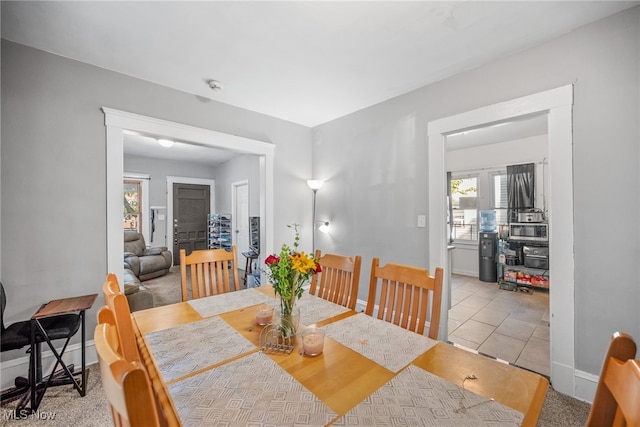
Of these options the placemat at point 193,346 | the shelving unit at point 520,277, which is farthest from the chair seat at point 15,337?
the shelving unit at point 520,277

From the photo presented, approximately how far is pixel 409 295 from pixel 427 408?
81cm

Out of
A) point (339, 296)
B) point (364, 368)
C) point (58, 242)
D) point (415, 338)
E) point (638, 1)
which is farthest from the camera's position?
point (58, 242)

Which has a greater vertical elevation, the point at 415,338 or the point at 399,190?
the point at 399,190

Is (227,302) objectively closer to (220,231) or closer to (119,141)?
(119,141)

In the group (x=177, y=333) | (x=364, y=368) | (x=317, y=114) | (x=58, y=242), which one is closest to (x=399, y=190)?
(x=317, y=114)

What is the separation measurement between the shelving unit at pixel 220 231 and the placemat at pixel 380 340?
209 inches

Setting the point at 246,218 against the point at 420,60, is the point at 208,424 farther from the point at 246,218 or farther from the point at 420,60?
the point at 246,218

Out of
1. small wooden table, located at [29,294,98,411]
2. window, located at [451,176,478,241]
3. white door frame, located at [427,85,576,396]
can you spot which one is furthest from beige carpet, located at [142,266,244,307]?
window, located at [451,176,478,241]

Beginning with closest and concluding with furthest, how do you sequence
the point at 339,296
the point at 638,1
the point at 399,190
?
the point at 638,1, the point at 339,296, the point at 399,190

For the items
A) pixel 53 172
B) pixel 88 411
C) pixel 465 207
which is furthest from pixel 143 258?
pixel 465 207

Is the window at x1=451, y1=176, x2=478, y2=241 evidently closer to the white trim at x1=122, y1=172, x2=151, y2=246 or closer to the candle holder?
the candle holder

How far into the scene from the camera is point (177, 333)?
1.35 m

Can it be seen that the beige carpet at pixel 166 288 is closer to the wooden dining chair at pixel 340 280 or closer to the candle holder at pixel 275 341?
the wooden dining chair at pixel 340 280

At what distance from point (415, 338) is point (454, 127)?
6.71 feet
